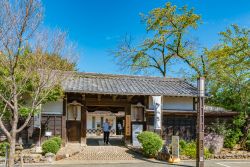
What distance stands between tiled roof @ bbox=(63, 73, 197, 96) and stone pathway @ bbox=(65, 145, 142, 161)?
3.19 m

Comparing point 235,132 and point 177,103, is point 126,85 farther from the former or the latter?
point 235,132

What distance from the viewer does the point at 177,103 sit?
19453mm

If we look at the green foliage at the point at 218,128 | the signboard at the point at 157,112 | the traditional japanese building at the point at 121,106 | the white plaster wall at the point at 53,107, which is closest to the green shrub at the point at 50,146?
the traditional japanese building at the point at 121,106

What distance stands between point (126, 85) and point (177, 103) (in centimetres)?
341

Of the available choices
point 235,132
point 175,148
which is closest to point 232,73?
point 235,132

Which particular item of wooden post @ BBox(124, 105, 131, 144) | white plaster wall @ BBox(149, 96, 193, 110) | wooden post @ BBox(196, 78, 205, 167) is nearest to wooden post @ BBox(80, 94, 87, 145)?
wooden post @ BBox(124, 105, 131, 144)

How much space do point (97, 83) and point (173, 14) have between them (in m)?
11.0

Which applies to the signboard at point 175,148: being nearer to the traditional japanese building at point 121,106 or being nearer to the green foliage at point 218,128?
the traditional japanese building at point 121,106

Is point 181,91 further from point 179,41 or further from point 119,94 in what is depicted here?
point 179,41

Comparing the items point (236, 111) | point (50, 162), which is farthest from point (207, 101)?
point (50, 162)

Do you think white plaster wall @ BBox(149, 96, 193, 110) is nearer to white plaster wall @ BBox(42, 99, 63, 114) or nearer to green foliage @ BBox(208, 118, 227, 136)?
green foliage @ BBox(208, 118, 227, 136)

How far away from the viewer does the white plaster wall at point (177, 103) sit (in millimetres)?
19234

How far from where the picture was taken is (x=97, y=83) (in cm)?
1962

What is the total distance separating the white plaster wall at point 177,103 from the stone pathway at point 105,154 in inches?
152
